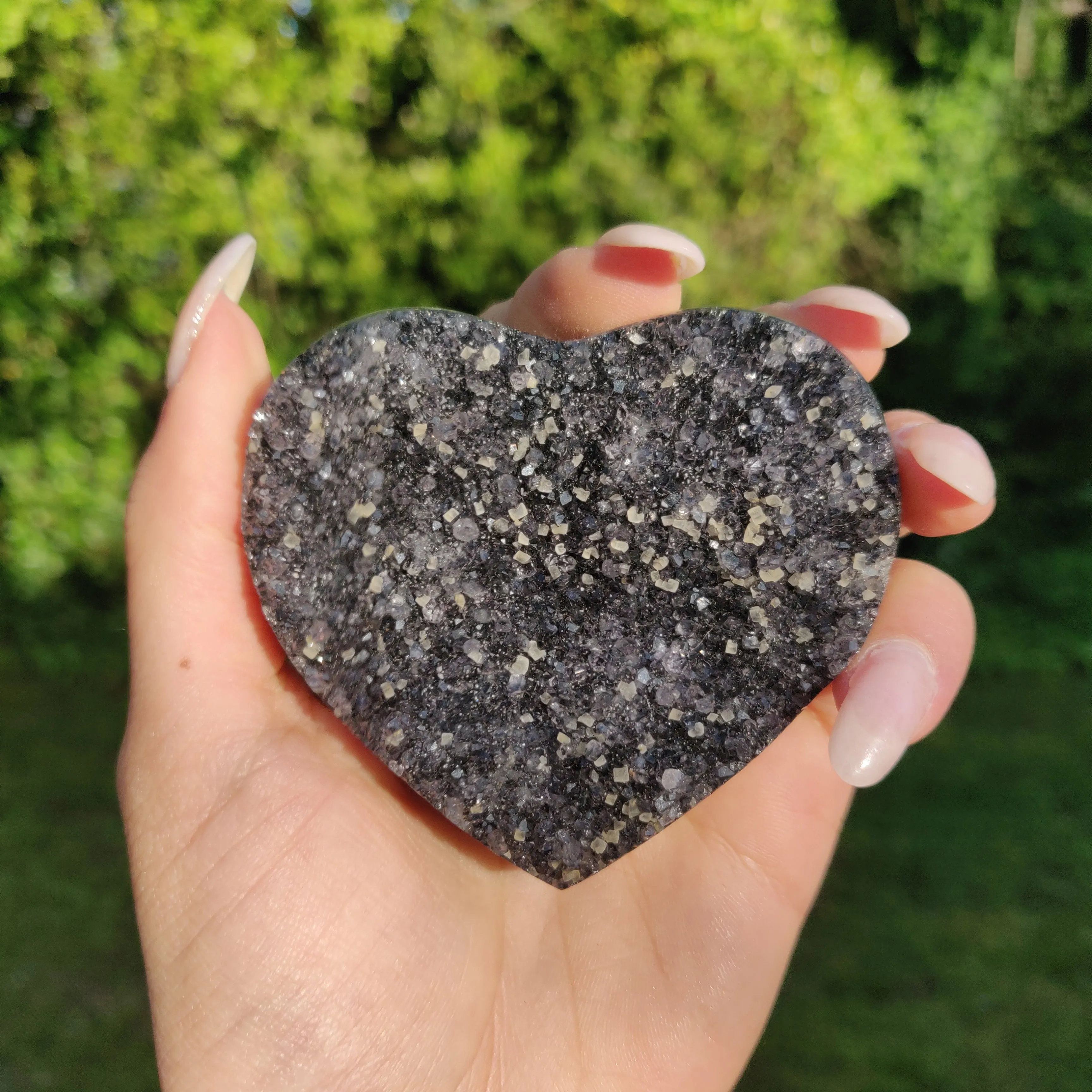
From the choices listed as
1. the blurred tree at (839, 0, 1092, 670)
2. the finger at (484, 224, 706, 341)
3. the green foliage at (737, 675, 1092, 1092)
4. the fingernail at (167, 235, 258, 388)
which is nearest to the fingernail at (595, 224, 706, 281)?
the finger at (484, 224, 706, 341)

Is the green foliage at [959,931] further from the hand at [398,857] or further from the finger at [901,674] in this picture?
the finger at [901,674]

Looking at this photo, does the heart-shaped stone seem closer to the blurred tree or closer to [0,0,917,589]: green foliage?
[0,0,917,589]: green foliage

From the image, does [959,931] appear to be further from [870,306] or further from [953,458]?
[870,306]

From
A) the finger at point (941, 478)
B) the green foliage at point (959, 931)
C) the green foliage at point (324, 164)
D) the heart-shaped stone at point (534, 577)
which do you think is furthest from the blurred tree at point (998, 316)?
the heart-shaped stone at point (534, 577)

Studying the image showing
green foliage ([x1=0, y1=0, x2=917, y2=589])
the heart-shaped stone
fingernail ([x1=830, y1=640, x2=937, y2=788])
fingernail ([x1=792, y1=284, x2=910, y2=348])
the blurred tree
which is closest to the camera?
fingernail ([x1=830, y1=640, x2=937, y2=788])

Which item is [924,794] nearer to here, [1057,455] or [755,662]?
[1057,455]

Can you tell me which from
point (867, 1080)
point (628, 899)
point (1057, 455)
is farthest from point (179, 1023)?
point (1057, 455)

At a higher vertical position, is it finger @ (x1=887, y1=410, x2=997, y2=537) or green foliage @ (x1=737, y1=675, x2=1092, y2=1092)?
finger @ (x1=887, y1=410, x2=997, y2=537)
